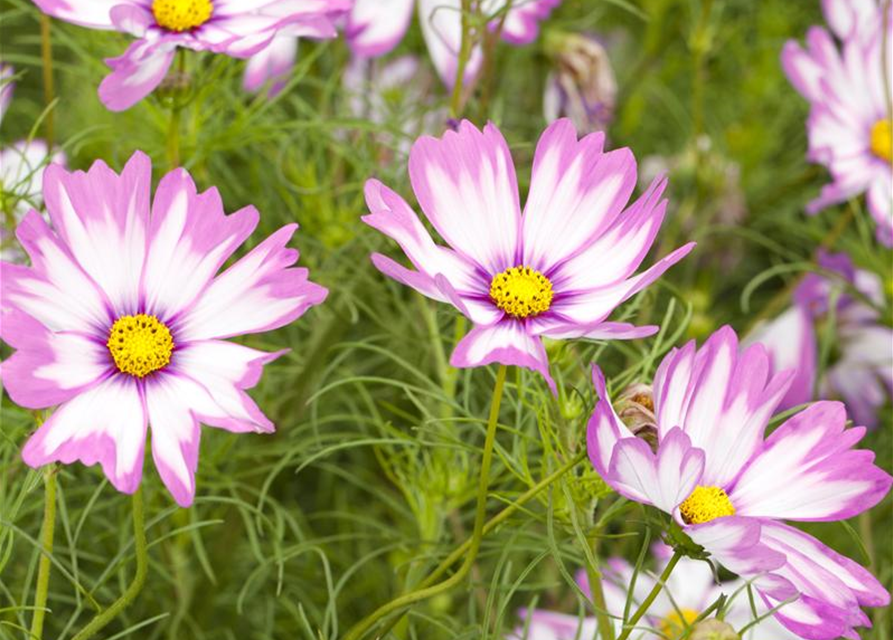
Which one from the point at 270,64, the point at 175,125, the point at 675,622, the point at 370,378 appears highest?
the point at 270,64

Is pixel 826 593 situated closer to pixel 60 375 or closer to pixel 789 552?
pixel 789 552

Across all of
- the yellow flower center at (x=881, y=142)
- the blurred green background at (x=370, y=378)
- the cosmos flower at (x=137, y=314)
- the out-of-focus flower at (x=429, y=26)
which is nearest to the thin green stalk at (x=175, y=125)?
the blurred green background at (x=370, y=378)

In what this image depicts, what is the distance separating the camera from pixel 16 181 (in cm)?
65

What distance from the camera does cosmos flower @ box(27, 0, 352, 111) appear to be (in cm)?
54

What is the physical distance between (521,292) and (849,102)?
529 millimetres

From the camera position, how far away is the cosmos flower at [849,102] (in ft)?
2.83

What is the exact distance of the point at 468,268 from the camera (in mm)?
494

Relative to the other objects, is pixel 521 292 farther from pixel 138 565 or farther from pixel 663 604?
pixel 663 604

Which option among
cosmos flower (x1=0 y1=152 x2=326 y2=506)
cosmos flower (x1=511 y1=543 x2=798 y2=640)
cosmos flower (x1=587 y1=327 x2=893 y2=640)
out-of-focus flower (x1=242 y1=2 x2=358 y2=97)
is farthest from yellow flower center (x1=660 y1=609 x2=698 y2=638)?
out-of-focus flower (x1=242 y1=2 x2=358 y2=97)

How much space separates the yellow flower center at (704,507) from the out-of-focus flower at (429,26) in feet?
1.27

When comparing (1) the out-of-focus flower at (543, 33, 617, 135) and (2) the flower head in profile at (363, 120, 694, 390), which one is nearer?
(2) the flower head in profile at (363, 120, 694, 390)

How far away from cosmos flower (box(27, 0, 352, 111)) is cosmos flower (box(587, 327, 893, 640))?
0.69 ft

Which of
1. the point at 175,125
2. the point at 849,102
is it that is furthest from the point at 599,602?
the point at 849,102

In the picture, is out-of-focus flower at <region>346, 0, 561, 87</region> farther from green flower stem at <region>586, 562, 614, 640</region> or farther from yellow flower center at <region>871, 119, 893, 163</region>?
green flower stem at <region>586, 562, 614, 640</region>
